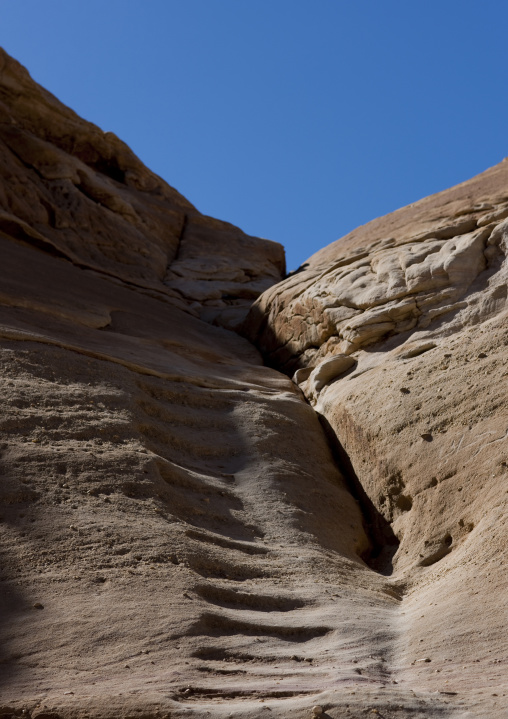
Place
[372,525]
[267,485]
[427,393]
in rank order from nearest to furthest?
1. [267,485]
2. [372,525]
3. [427,393]

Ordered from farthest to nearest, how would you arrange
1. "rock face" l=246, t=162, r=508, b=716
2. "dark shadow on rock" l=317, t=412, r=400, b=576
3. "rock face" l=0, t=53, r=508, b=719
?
"dark shadow on rock" l=317, t=412, r=400, b=576, "rock face" l=246, t=162, r=508, b=716, "rock face" l=0, t=53, r=508, b=719

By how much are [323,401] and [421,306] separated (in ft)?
5.94

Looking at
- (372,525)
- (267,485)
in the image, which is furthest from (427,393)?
(267,485)

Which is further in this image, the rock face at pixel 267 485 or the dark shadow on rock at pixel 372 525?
the dark shadow on rock at pixel 372 525

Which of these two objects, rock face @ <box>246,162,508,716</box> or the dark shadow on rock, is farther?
the dark shadow on rock

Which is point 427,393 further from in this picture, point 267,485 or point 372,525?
point 267,485

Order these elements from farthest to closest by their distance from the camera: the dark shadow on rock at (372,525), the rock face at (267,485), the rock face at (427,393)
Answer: the dark shadow on rock at (372,525)
the rock face at (427,393)
the rock face at (267,485)

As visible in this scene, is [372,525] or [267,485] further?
[372,525]

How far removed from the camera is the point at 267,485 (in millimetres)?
8586

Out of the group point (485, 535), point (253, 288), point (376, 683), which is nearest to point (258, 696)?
point (376, 683)

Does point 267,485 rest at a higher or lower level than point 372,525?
lower

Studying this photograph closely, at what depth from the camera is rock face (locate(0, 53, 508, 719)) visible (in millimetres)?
4824

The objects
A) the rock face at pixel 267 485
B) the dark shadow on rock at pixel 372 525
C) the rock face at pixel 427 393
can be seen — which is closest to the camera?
the rock face at pixel 267 485

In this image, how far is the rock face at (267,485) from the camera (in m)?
4.82
